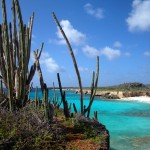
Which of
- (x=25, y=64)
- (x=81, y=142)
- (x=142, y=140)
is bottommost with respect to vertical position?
(x=142, y=140)

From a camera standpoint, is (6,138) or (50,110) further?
(50,110)

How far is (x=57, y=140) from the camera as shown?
796 cm

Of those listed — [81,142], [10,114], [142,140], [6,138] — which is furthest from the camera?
[142,140]

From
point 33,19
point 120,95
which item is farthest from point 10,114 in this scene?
point 120,95

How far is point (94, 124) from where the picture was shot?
34.5 ft

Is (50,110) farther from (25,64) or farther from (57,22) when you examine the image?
(57,22)

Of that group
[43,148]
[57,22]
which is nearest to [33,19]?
[57,22]

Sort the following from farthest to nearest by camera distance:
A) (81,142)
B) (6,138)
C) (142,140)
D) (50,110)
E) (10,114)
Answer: (142,140), (50,110), (81,142), (10,114), (6,138)

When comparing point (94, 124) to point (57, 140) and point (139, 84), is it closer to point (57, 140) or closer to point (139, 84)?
point (57, 140)

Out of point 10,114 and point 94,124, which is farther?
point 94,124

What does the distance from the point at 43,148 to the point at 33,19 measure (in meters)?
5.52

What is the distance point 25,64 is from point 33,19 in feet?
8.24

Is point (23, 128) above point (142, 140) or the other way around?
above

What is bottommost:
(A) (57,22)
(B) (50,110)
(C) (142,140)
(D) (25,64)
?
(C) (142,140)
